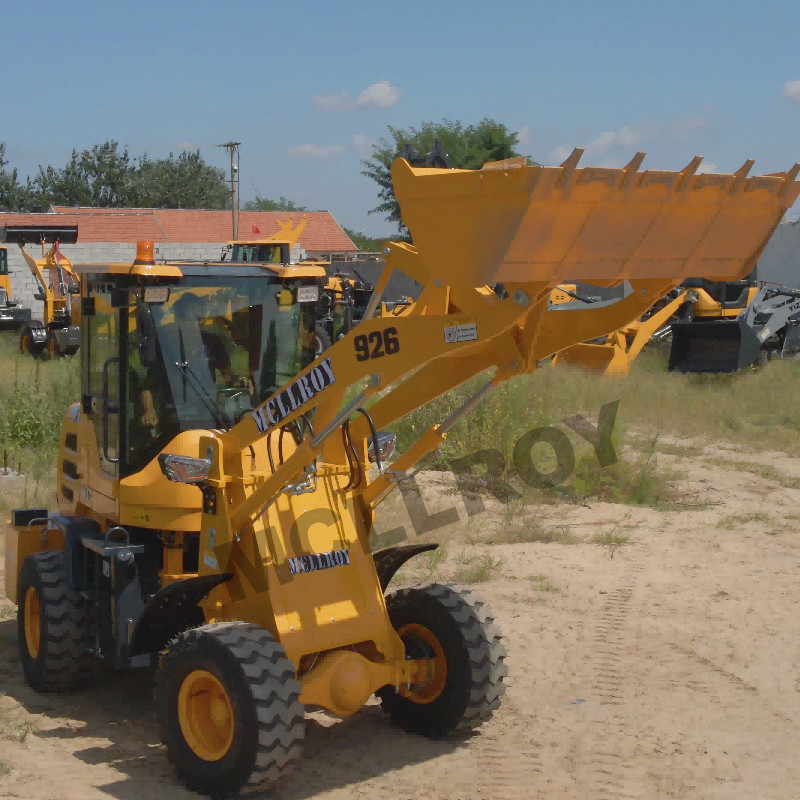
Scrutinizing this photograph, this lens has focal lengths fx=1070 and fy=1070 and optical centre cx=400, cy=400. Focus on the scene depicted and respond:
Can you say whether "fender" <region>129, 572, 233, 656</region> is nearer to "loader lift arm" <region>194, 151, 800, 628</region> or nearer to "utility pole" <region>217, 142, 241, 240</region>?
"loader lift arm" <region>194, 151, 800, 628</region>

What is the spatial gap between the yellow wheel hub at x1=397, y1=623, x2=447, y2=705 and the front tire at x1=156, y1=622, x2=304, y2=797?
3.25 feet

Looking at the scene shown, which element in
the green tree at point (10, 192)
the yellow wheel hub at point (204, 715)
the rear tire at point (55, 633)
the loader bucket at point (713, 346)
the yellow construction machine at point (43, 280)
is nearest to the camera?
the yellow wheel hub at point (204, 715)

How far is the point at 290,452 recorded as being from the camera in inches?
219

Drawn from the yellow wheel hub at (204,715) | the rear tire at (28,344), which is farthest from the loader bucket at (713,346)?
the yellow wheel hub at (204,715)

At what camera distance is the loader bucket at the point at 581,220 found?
3.89 metres

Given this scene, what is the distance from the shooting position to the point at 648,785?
5078mm

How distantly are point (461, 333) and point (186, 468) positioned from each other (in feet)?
5.28

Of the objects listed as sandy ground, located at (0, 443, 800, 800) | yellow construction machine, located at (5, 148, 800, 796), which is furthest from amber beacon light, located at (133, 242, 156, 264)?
sandy ground, located at (0, 443, 800, 800)

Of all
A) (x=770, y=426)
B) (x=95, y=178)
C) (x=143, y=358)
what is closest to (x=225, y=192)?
(x=95, y=178)

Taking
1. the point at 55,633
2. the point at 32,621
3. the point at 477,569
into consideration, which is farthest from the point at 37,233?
the point at 55,633

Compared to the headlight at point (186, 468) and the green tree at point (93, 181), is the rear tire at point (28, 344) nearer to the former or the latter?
the headlight at point (186, 468)

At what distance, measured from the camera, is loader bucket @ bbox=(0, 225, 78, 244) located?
20548 mm

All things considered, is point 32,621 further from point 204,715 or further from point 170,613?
point 204,715

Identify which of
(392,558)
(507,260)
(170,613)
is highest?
(507,260)
